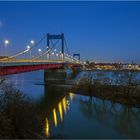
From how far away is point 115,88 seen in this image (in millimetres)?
31203

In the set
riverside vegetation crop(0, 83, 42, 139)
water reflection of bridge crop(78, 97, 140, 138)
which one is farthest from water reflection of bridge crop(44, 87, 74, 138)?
water reflection of bridge crop(78, 97, 140, 138)

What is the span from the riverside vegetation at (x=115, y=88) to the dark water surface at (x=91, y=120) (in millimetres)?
1742

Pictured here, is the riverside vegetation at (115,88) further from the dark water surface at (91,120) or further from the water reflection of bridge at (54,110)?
the water reflection of bridge at (54,110)

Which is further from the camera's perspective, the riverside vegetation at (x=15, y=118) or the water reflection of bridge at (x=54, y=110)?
the water reflection of bridge at (x=54, y=110)

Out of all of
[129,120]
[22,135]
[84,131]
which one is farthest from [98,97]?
[22,135]

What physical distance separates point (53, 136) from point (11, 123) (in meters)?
3.08

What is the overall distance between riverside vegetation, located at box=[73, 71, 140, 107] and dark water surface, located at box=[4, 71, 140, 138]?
5.71 feet

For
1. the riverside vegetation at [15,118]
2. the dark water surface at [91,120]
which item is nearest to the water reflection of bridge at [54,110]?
the dark water surface at [91,120]

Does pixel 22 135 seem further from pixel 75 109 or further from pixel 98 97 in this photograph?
pixel 98 97

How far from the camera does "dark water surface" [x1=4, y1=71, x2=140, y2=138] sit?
16.0 m

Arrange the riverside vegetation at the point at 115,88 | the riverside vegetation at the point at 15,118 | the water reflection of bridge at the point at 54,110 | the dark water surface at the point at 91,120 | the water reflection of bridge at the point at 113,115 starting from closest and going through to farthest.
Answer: the riverside vegetation at the point at 15,118 → the dark water surface at the point at 91,120 → the water reflection of bridge at the point at 113,115 → the water reflection of bridge at the point at 54,110 → the riverside vegetation at the point at 115,88

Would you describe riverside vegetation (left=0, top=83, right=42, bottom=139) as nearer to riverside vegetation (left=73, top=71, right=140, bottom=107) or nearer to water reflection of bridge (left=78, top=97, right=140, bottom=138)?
water reflection of bridge (left=78, top=97, right=140, bottom=138)

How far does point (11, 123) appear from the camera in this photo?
12.6 meters

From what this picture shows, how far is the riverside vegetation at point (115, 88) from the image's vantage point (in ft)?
90.8
